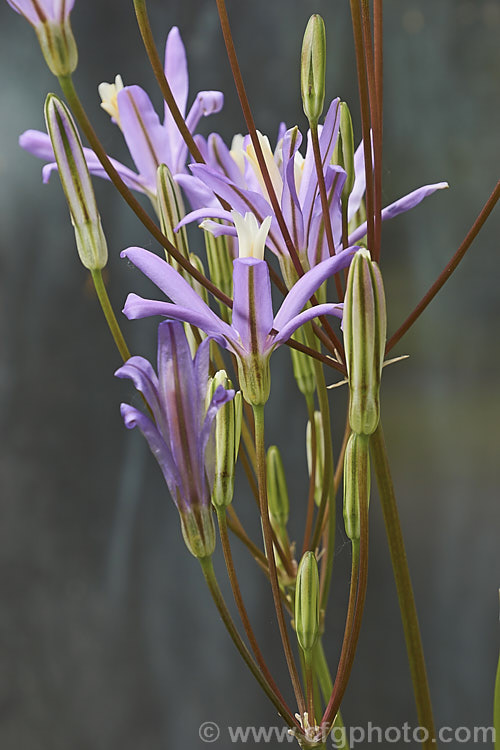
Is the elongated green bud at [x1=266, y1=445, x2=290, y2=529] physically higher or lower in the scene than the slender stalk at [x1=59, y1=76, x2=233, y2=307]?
lower

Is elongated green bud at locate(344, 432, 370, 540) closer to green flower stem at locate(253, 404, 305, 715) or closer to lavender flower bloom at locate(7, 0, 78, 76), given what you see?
green flower stem at locate(253, 404, 305, 715)

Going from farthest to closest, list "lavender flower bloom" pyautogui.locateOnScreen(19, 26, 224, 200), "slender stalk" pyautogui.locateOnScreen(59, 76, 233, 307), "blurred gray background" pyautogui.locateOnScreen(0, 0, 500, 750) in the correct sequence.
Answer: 1. "blurred gray background" pyautogui.locateOnScreen(0, 0, 500, 750)
2. "lavender flower bloom" pyautogui.locateOnScreen(19, 26, 224, 200)
3. "slender stalk" pyautogui.locateOnScreen(59, 76, 233, 307)

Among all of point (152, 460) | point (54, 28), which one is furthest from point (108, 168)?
point (152, 460)

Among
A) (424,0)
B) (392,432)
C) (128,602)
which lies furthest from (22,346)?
(424,0)

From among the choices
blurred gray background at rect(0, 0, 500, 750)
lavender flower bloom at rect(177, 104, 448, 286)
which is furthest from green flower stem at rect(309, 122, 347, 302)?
blurred gray background at rect(0, 0, 500, 750)

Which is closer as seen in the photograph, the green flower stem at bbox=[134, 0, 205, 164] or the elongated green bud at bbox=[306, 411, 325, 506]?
the green flower stem at bbox=[134, 0, 205, 164]

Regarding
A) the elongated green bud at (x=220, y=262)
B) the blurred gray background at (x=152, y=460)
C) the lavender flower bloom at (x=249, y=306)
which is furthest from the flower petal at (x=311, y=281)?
the blurred gray background at (x=152, y=460)

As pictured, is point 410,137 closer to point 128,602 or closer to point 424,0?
point 424,0
